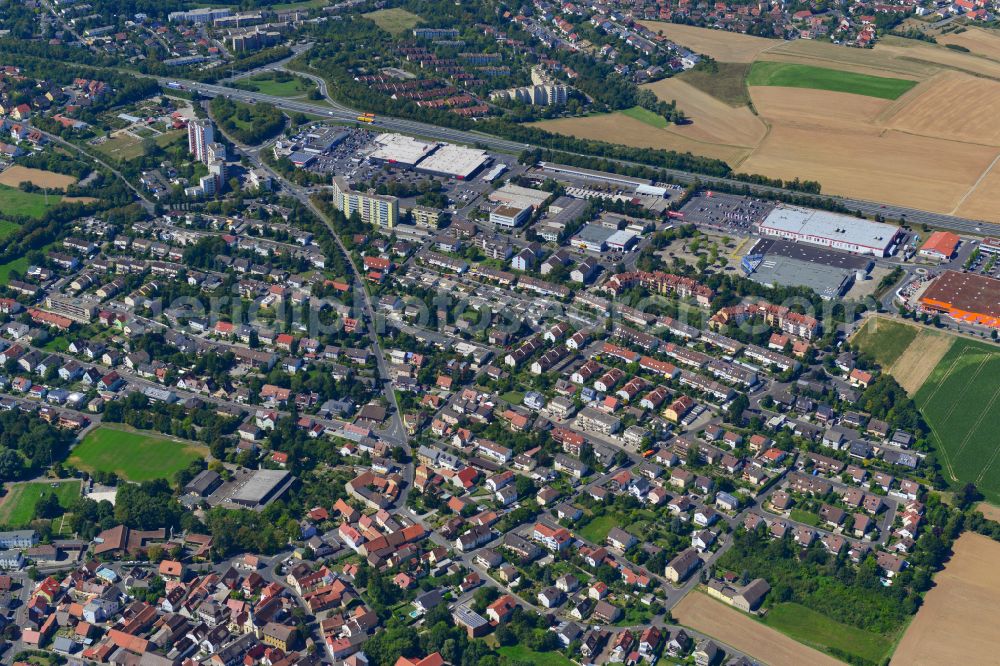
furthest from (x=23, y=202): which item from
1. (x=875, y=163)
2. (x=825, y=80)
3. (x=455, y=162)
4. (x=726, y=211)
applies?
(x=825, y=80)

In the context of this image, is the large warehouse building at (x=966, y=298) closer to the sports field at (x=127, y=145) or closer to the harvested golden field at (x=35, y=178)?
the sports field at (x=127, y=145)

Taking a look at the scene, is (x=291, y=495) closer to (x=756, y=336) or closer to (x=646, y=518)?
(x=646, y=518)

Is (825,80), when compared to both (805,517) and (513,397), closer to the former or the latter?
(513,397)

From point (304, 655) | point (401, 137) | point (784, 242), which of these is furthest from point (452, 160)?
point (304, 655)

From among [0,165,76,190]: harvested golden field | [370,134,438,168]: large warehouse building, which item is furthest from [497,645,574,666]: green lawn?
[0,165,76,190]: harvested golden field

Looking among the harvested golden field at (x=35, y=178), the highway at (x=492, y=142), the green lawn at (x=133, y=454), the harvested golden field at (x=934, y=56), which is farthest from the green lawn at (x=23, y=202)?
the harvested golden field at (x=934, y=56)
